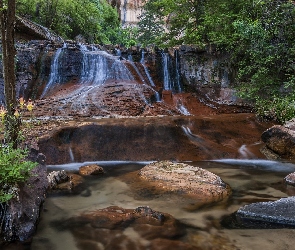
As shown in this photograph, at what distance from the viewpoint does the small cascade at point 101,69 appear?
15023 millimetres

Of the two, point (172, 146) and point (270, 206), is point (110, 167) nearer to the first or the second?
point (172, 146)

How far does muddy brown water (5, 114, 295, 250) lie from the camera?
4.13 metres

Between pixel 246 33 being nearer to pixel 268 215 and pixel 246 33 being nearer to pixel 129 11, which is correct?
pixel 268 215

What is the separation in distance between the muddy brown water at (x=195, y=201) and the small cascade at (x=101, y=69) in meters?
6.16

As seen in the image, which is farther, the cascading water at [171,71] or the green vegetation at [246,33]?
the cascading water at [171,71]

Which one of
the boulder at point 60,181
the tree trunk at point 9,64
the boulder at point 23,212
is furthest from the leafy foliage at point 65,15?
the boulder at point 23,212

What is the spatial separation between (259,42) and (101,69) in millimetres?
7035

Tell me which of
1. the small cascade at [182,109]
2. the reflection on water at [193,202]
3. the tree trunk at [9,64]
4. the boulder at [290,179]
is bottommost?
the reflection on water at [193,202]

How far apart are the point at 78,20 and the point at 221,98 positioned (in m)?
12.5

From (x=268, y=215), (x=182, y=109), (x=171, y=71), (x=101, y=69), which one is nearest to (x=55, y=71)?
(x=101, y=69)

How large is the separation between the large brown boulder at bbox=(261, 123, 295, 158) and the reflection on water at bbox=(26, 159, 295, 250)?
49cm

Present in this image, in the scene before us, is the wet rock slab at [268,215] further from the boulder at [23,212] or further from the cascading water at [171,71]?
the cascading water at [171,71]

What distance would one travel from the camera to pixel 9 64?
461 cm

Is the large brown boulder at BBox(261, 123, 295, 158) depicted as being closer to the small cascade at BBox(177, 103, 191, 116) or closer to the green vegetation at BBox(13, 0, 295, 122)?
the green vegetation at BBox(13, 0, 295, 122)
